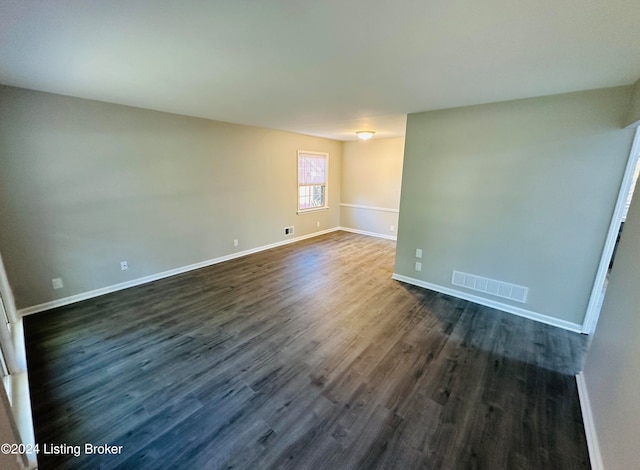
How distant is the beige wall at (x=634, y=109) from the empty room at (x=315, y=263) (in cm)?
4

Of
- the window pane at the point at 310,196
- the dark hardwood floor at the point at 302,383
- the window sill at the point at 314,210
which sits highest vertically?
the window pane at the point at 310,196

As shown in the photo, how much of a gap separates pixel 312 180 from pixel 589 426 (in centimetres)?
595

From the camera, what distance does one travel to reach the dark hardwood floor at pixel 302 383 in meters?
1.59

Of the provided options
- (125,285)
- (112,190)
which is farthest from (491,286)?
(112,190)

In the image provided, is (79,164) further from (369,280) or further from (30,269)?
(369,280)

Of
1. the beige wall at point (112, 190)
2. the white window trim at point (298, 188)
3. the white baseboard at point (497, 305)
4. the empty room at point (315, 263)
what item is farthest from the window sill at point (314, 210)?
the white baseboard at point (497, 305)

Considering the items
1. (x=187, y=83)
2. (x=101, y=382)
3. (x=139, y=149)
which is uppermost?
(x=187, y=83)

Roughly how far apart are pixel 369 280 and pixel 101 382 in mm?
3375

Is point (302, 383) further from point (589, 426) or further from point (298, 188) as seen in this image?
point (298, 188)

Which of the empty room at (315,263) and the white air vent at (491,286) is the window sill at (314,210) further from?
the white air vent at (491,286)

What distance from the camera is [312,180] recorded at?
21.7ft

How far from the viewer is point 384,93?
2748mm

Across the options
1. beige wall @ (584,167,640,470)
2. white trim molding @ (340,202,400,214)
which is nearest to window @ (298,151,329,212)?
white trim molding @ (340,202,400,214)

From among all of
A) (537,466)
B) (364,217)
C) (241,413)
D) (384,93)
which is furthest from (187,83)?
(364,217)
